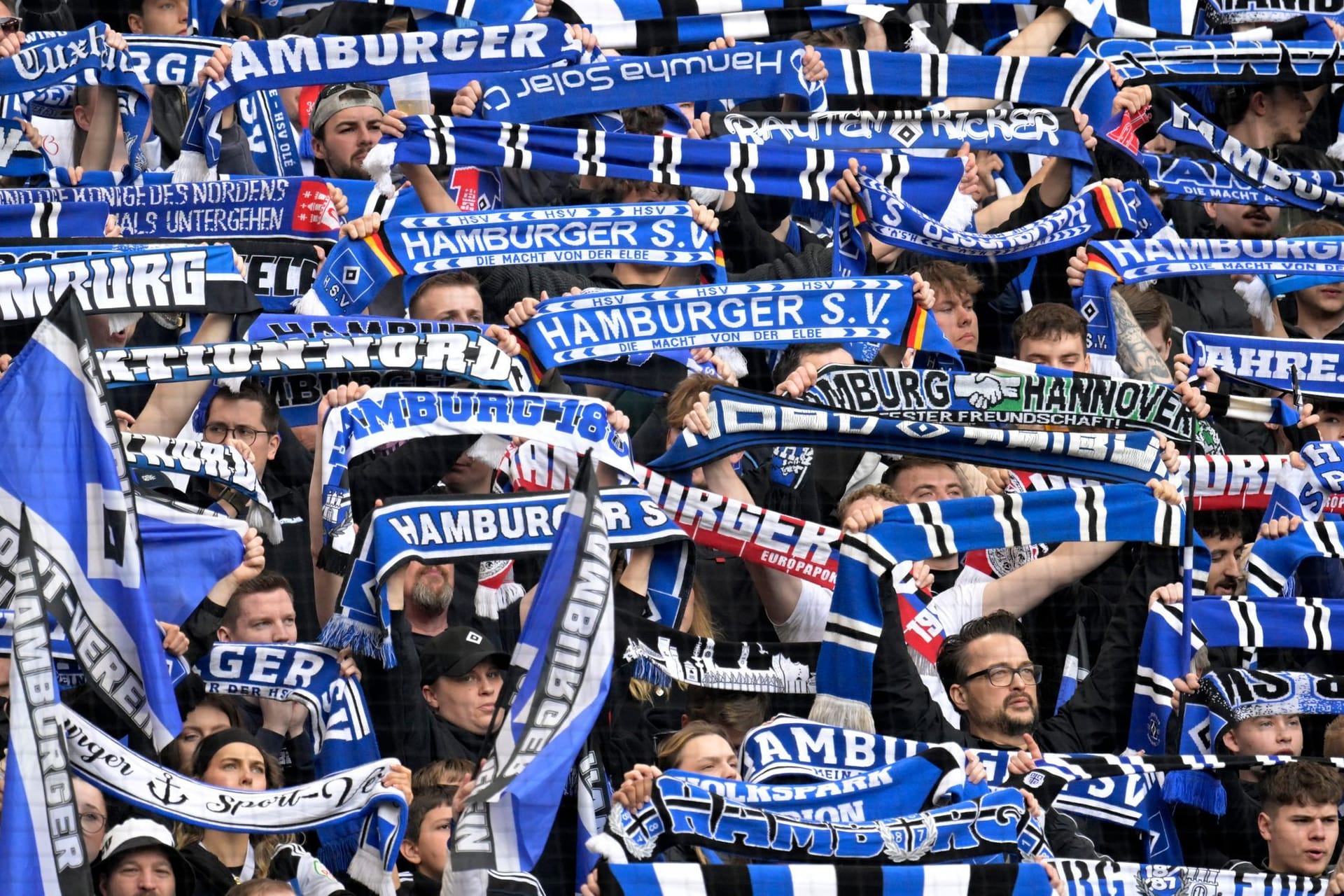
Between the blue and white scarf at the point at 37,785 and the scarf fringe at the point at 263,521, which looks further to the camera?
the scarf fringe at the point at 263,521

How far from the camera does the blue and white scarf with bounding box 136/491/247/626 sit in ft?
22.7

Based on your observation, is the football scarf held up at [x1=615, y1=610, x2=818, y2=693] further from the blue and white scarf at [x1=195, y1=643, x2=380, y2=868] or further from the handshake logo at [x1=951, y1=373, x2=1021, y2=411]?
the handshake logo at [x1=951, y1=373, x2=1021, y2=411]

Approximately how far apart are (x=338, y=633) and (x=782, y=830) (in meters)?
1.33

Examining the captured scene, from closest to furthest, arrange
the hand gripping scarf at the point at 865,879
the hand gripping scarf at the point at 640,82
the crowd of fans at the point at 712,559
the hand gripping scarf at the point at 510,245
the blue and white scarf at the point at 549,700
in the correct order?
the blue and white scarf at the point at 549,700 → the hand gripping scarf at the point at 865,879 → the crowd of fans at the point at 712,559 → the hand gripping scarf at the point at 510,245 → the hand gripping scarf at the point at 640,82

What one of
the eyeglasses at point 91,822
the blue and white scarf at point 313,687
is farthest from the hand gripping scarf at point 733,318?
the eyeglasses at point 91,822

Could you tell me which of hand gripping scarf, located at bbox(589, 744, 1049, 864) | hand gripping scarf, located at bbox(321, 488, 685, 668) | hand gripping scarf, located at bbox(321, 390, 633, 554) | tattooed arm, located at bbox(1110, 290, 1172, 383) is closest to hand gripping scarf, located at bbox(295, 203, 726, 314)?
hand gripping scarf, located at bbox(321, 390, 633, 554)

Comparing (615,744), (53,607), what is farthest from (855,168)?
(53,607)

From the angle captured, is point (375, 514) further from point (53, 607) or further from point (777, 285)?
point (777, 285)

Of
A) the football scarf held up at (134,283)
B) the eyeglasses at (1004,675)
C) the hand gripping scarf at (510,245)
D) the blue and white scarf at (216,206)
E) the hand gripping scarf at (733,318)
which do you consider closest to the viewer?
the eyeglasses at (1004,675)

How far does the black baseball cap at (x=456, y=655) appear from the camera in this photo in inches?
272

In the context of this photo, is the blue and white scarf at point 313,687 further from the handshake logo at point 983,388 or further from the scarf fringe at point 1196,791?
the handshake logo at point 983,388

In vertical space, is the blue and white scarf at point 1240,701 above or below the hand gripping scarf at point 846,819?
below

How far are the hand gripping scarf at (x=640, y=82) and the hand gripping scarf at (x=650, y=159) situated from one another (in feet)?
0.69

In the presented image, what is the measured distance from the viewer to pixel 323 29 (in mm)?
9531
